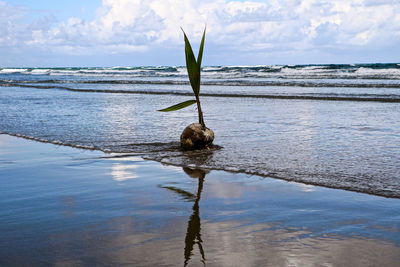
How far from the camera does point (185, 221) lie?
312 cm

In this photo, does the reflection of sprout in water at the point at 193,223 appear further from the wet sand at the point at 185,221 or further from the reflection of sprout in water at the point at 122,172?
the reflection of sprout in water at the point at 122,172

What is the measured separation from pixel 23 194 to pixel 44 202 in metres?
0.42

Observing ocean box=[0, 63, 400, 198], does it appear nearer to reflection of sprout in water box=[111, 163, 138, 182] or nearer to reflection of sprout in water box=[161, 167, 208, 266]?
reflection of sprout in water box=[111, 163, 138, 182]

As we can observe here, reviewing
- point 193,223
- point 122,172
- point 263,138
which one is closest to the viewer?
point 193,223

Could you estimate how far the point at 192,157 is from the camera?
18.8 feet

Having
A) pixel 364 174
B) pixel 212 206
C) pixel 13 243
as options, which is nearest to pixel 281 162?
pixel 364 174

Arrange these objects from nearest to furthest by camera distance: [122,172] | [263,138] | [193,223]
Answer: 1. [193,223]
2. [122,172]
3. [263,138]

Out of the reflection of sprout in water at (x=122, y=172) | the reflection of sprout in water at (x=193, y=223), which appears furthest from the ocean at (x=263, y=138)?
the reflection of sprout in water at (x=193, y=223)

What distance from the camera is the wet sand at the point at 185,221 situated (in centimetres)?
248

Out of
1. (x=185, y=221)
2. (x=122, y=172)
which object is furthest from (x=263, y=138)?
(x=185, y=221)

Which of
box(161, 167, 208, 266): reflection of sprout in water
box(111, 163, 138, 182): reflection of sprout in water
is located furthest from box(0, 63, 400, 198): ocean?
box(161, 167, 208, 266): reflection of sprout in water

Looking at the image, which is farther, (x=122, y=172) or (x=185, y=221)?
(x=122, y=172)

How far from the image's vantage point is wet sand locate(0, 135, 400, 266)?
8.13ft

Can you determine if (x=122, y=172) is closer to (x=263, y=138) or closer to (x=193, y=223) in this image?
(x=193, y=223)
